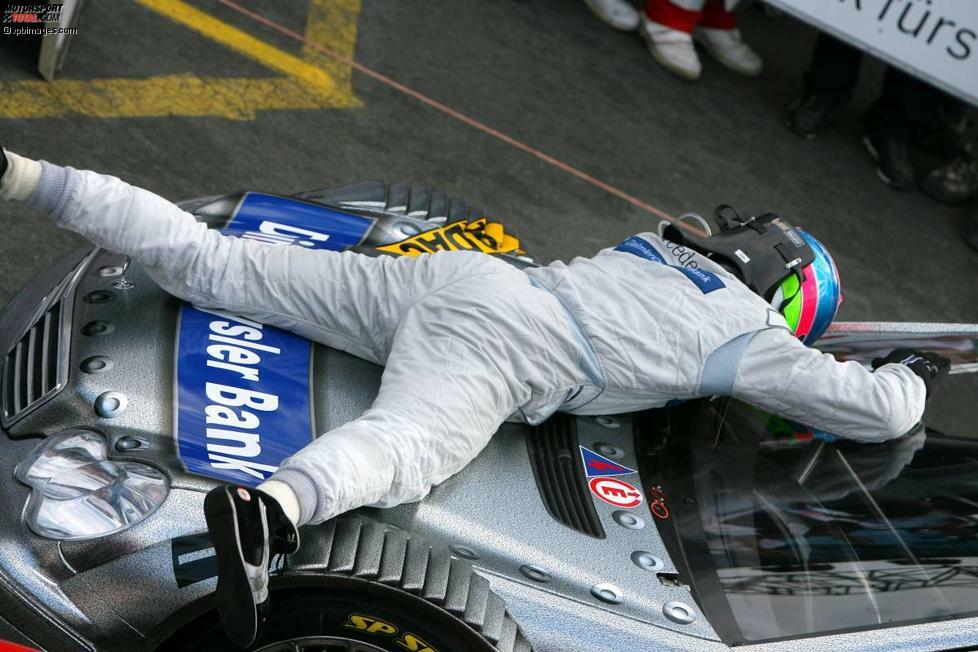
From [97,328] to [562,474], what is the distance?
3.60 ft

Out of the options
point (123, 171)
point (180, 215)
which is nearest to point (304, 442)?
point (180, 215)

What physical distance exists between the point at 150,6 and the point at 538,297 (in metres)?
3.09

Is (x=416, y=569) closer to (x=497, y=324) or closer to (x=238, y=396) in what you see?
(x=238, y=396)

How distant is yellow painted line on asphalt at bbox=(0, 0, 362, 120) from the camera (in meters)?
4.44

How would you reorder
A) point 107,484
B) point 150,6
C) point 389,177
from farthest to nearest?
1. point 150,6
2. point 389,177
3. point 107,484

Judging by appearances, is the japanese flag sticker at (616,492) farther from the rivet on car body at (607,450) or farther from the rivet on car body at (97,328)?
the rivet on car body at (97,328)

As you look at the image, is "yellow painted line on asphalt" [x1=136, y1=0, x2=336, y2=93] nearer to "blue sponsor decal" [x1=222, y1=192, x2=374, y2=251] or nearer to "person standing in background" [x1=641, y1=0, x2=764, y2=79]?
"blue sponsor decal" [x1=222, y1=192, x2=374, y2=251]

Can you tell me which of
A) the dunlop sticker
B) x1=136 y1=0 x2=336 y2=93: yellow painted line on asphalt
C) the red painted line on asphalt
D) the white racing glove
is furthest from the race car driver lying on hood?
x1=136 y1=0 x2=336 y2=93: yellow painted line on asphalt

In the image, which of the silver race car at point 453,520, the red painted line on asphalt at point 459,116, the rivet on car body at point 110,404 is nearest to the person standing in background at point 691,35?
the red painted line on asphalt at point 459,116

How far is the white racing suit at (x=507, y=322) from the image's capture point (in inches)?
108

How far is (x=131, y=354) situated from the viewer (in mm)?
2629

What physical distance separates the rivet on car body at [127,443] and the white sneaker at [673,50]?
15.1 ft

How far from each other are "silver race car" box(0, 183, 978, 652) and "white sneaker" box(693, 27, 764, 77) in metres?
3.93

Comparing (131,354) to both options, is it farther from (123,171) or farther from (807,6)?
(807,6)
